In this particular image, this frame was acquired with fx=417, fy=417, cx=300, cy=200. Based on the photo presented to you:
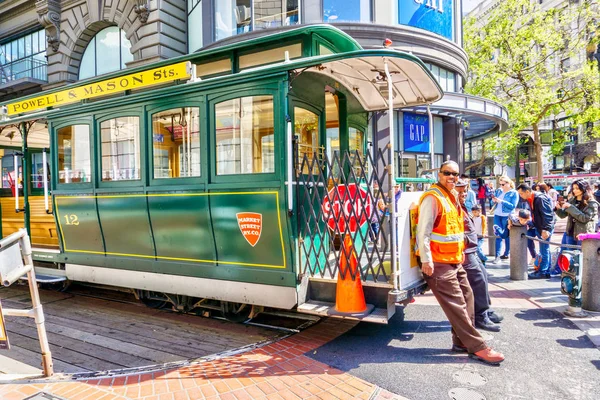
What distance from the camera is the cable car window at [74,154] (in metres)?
6.31

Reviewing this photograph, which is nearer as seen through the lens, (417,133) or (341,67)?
(341,67)

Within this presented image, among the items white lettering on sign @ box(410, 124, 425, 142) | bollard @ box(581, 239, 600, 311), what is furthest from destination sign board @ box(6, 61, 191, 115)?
white lettering on sign @ box(410, 124, 425, 142)

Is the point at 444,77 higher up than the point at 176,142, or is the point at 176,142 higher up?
the point at 444,77

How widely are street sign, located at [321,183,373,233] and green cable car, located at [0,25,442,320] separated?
0.07 feet

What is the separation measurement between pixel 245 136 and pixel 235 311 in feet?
7.51

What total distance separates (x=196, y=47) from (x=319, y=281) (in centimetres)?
1309

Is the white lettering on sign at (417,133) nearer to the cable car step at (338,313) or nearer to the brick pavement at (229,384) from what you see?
the cable car step at (338,313)

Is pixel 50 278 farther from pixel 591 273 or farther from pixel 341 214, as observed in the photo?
pixel 591 273

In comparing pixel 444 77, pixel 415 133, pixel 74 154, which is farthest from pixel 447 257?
pixel 444 77

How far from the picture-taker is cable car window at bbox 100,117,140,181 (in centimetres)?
580

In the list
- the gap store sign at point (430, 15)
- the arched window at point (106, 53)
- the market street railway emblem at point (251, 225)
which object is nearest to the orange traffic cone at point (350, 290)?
the market street railway emblem at point (251, 225)

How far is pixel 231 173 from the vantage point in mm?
5020

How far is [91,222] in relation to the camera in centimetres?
628

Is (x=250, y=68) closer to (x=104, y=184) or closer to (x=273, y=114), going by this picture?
(x=273, y=114)
